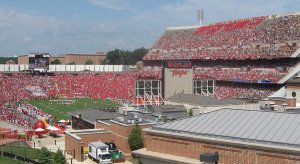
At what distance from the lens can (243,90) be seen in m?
67.6

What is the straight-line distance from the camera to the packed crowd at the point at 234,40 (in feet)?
221

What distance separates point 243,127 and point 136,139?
59.0ft

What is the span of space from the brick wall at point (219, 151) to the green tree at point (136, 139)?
1566cm

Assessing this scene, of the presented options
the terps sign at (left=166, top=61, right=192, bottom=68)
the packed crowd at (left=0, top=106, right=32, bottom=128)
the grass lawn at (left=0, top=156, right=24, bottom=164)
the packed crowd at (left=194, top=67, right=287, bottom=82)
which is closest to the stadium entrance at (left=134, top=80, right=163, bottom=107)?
the terps sign at (left=166, top=61, right=192, bottom=68)

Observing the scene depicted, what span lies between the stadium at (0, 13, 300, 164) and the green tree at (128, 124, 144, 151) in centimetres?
1379

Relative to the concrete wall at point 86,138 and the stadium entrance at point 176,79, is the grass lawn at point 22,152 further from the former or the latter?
the stadium entrance at point 176,79

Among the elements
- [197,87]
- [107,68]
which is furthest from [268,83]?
[107,68]

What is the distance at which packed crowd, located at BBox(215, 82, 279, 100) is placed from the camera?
208ft

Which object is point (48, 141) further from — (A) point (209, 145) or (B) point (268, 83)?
(B) point (268, 83)

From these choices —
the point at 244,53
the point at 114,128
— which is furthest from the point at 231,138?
the point at 244,53

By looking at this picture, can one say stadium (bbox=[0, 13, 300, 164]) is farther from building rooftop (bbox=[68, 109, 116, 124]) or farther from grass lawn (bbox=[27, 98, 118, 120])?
building rooftop (bbox=[68, 109, 116, 124])

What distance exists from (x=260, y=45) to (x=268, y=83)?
8645mm

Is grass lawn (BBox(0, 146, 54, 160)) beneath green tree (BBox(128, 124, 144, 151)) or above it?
beneath

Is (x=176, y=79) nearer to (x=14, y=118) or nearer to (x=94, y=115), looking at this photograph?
(x=94, y=115)
